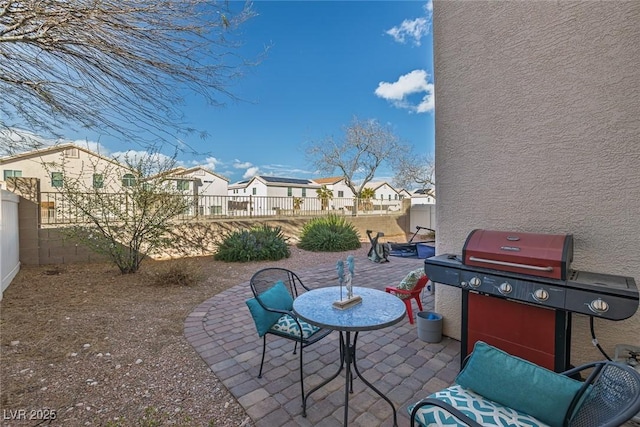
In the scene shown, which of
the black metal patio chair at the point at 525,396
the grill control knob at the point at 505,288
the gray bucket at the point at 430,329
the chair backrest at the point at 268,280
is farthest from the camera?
the gray bucket at the point at 430,329

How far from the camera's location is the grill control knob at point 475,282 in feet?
7.56

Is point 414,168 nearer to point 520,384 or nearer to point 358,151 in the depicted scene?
point 358,151

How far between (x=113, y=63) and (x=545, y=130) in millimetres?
4450

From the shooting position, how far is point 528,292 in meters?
2.06

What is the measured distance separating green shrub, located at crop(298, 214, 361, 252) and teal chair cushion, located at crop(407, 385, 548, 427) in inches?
303

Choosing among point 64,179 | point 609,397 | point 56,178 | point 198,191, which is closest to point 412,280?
point 609,397

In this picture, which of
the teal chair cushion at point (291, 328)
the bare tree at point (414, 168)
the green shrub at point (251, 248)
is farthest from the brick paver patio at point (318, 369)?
the bare tree at point (414, 168)

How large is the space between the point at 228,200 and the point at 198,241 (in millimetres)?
1978

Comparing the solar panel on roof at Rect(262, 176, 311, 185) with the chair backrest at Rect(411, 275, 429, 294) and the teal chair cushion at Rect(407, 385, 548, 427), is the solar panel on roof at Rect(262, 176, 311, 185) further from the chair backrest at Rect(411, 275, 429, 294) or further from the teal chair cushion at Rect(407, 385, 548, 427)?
the teal chair cushion at Rect(407, 385, 548, 427)

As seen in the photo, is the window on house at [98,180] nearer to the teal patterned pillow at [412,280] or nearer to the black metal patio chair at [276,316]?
the black metal patio chair at [276,316]

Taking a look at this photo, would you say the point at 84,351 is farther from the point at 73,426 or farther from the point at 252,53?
the point at 252,53

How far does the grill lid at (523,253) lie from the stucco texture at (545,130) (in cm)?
43

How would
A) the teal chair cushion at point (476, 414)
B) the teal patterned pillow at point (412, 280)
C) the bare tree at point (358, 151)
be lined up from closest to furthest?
1. the teal chair cushion at point (476, 414)
2. the teal patterned pillow at point (412, 280)
3. the bare tree at point (358, 151)

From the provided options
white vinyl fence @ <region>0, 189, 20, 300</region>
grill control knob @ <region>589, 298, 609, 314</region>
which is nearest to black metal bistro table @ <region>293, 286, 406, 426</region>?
grill control knob @ <region>589, 298, 609, 314</region>
